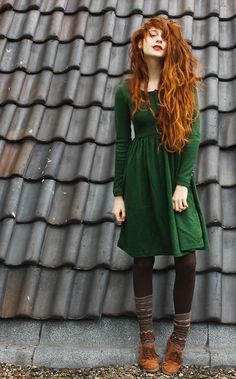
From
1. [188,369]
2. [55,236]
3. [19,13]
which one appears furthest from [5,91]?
[188,369]

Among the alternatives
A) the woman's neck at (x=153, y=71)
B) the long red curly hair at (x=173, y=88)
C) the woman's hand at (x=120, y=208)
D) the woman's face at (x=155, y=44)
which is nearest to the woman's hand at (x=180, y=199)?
the long red curly hair at (x=173, y=88)

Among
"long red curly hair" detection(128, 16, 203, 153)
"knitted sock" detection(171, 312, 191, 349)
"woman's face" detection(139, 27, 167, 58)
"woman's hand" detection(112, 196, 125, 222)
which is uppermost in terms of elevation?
"woman's face" detection(139, 27, 167, 58)

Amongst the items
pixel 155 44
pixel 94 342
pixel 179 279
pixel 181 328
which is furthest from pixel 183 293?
pixel 155 44

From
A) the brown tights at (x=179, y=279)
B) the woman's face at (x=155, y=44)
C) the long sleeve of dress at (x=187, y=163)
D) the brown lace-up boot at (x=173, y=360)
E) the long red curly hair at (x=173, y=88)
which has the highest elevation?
the woman's face at (x=155, y=44)

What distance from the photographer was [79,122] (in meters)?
3.88

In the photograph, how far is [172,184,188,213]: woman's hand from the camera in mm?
2635

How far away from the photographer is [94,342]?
3.00 metres

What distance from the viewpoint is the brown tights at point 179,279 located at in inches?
107

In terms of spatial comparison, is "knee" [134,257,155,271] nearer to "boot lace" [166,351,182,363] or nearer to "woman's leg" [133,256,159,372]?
"woman's leg" [133,256,159,372]

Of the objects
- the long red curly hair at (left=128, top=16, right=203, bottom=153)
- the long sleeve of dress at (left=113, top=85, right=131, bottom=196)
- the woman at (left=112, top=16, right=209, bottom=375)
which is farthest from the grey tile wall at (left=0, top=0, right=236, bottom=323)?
the long red curly hair at (left=128, top=16, right=203, bottom=153)

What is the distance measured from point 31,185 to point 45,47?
4.04ft

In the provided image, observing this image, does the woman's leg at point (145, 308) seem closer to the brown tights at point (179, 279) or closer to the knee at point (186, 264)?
the brown tights at point (179, 279)

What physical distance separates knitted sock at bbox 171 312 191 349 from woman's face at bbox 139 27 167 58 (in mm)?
1195

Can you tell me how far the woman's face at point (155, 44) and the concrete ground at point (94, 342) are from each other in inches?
52.2
